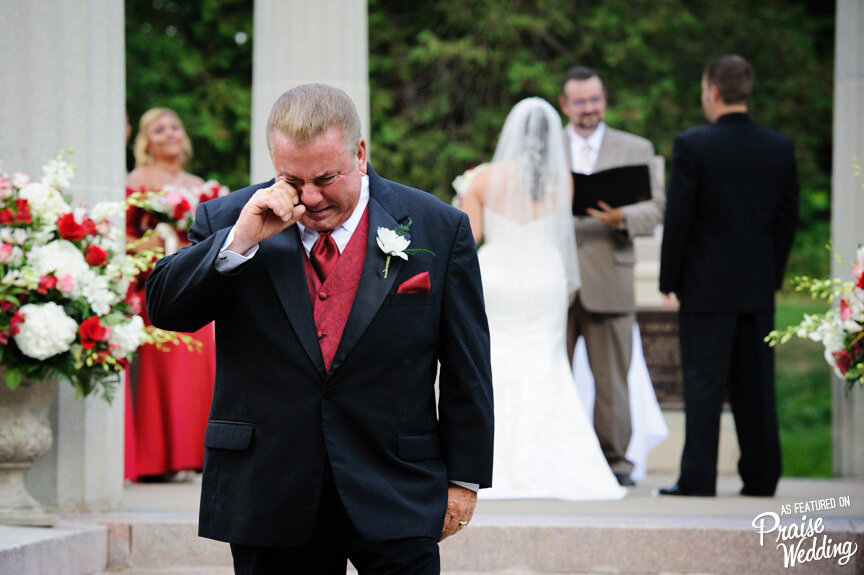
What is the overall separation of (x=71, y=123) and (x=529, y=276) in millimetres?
3238

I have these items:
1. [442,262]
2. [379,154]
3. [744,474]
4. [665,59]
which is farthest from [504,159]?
[665,59]

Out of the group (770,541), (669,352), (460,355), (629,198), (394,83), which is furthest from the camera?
(394,83)

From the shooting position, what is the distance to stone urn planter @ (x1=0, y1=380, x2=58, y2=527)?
6.84m

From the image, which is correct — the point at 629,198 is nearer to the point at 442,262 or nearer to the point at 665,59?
the point at 442,262

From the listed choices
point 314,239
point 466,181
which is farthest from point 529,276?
point 314,239

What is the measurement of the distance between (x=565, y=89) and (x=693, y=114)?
1331 centimetres

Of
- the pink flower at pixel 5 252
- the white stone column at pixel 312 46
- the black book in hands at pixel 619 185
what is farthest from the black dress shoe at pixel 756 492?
the pink flower at pixel 5 252

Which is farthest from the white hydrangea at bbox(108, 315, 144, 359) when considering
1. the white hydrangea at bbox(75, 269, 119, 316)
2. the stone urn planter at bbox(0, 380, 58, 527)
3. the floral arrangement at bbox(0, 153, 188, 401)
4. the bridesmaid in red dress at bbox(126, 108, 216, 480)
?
the bridesmaid in red dress at bbox(126, 108, 216, 480)

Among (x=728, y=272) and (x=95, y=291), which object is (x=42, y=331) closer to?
(x=95, y=291)

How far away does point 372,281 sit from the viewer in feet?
12.7

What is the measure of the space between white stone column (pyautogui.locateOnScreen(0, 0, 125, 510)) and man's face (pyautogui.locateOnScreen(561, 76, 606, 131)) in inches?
123

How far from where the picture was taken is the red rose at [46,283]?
660cm

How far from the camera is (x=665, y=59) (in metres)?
22.4

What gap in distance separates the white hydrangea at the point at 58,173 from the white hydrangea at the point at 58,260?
1.14 feet
